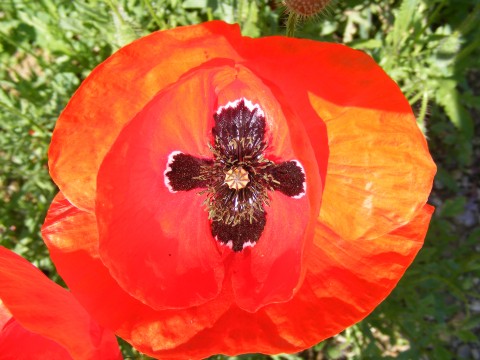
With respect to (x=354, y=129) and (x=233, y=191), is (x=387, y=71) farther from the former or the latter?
(x=354, y=129)

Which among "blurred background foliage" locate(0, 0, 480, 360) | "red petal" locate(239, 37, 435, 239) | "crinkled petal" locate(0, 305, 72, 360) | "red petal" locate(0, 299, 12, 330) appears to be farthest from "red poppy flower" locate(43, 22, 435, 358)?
"blurred background foliage" locate(0, 0, 480, 360)

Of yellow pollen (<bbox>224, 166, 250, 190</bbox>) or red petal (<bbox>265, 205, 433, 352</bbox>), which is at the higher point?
yellow pollen (<bbox>224, 166, 250, 190</bbox>)

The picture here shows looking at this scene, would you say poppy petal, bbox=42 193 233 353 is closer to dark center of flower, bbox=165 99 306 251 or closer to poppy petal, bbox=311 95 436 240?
dark center of flower, bbox=165 99 306 251

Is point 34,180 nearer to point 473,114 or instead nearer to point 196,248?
point 196,248

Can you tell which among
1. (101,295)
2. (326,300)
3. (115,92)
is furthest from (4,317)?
(326,300)

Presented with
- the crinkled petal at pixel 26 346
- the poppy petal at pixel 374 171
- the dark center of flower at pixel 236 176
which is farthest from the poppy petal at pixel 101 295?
the poppy petal at pixel 374 171

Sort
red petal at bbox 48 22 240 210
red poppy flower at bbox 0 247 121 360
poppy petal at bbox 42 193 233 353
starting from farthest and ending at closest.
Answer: poppy petal at bbox 42 193 233 353
red poppy flower at bbox 0 247 121 360
red petal at bbox 48 22 240 210

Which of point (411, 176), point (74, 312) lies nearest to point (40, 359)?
point (74, 312)

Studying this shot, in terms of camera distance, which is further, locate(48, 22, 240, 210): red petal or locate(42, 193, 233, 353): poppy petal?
locate(42, 193, 233, 353): poppy petal

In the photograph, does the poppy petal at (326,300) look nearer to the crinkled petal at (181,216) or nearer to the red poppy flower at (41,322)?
the crinkled petal at (181,216)
